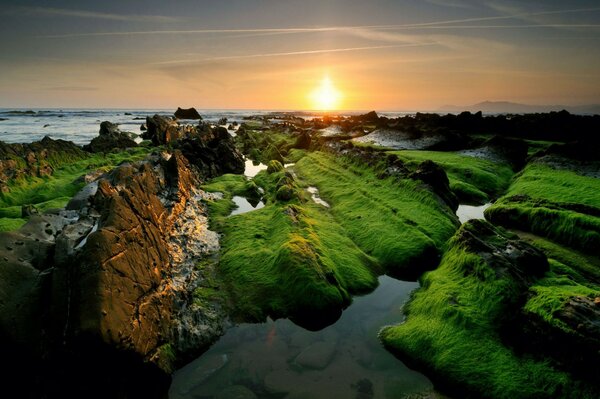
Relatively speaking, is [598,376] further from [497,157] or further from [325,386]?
[497,157]

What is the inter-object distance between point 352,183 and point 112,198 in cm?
1823

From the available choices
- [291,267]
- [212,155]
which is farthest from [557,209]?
[212,155]

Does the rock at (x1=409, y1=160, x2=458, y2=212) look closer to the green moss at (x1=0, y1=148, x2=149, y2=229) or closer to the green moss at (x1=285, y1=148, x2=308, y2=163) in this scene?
the green moss at (x1=285, y1=148, x2=308, y2=163)

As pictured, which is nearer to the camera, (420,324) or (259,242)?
(420,324)

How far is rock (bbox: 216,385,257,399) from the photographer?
7887mm

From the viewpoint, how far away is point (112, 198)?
1024 cm

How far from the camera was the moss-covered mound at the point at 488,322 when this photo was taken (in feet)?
25.7

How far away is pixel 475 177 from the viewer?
2798 cm

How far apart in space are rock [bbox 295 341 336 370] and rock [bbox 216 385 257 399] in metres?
1.59

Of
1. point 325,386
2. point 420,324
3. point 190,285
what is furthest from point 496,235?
point 190,285

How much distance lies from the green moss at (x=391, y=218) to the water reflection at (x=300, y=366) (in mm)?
4199

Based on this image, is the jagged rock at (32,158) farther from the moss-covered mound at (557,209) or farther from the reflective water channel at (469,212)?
the moss-covered mound at (557,209)

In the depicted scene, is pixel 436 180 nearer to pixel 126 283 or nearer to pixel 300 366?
pixel 300 366

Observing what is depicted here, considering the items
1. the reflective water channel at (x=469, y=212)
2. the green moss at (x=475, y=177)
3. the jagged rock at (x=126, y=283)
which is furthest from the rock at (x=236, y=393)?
the green moss at (x=475, y=177)
